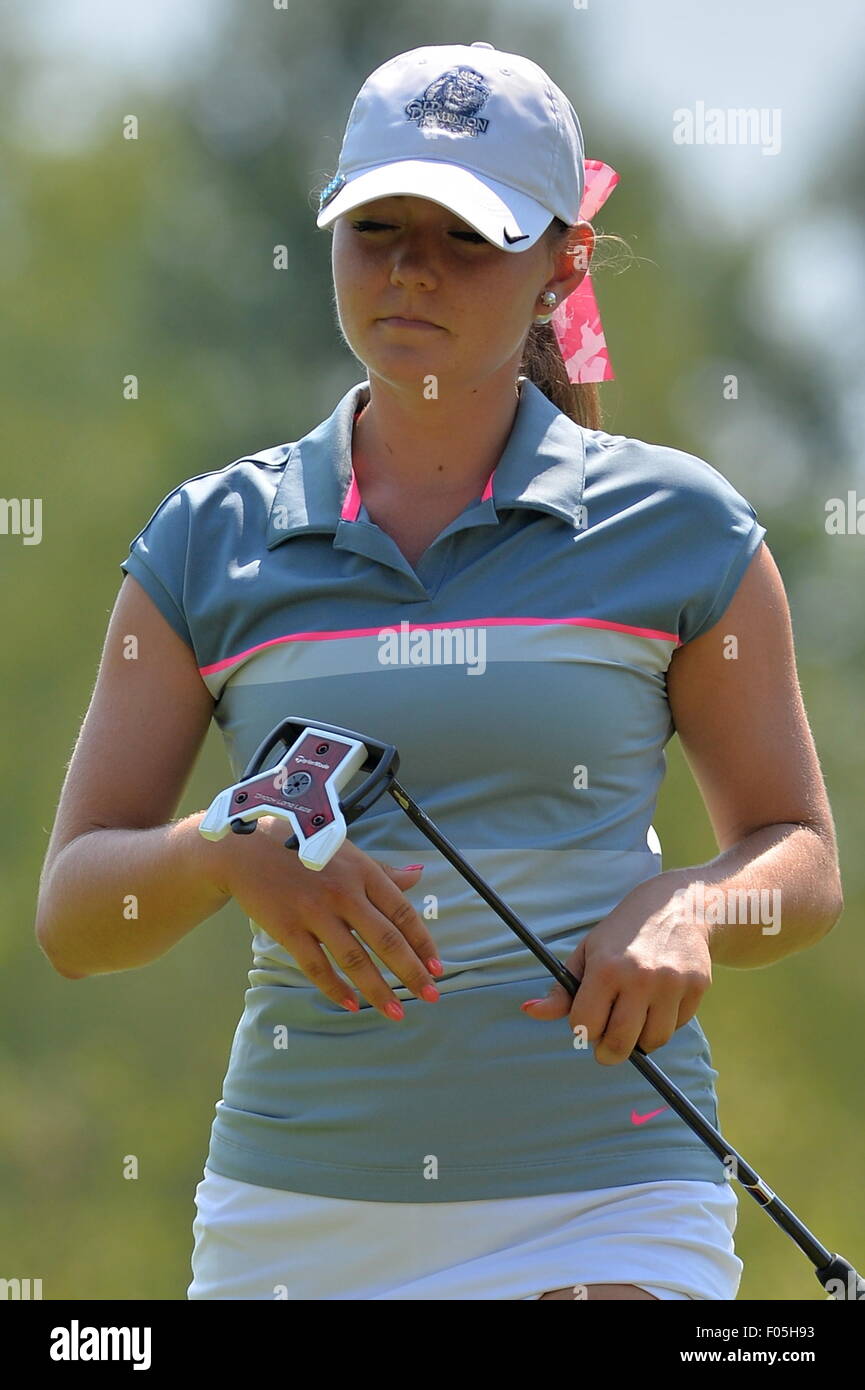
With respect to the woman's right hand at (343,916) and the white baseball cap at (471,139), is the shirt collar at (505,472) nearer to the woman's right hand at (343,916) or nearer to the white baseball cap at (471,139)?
the white baseball cap at (471,139)

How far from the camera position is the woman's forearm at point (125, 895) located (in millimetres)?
2002

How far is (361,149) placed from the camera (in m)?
2.24

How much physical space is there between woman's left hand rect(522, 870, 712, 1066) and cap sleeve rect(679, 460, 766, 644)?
1.21ft

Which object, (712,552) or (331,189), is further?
(331,189)

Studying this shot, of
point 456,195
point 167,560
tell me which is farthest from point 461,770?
point 456,195

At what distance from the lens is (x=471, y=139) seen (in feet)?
7.26

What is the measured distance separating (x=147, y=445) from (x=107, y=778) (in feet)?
26.2

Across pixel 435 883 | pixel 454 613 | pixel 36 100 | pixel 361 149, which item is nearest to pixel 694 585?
pixel 454 613

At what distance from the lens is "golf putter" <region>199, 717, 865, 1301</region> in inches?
70.8

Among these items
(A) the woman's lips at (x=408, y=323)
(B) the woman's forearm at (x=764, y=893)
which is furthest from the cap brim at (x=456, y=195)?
(B) the woman's forearm at (x=764, y=893)

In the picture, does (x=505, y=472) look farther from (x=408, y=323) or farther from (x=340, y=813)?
(x=340, y=813)

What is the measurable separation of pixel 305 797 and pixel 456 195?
2.28 ft

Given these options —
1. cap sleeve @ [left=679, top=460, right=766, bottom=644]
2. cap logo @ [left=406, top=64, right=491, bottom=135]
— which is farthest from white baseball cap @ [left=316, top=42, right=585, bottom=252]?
cap sleeve @ [left=679, top=460, right=766, bottom=644]

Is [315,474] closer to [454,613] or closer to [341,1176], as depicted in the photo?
[454,613]
